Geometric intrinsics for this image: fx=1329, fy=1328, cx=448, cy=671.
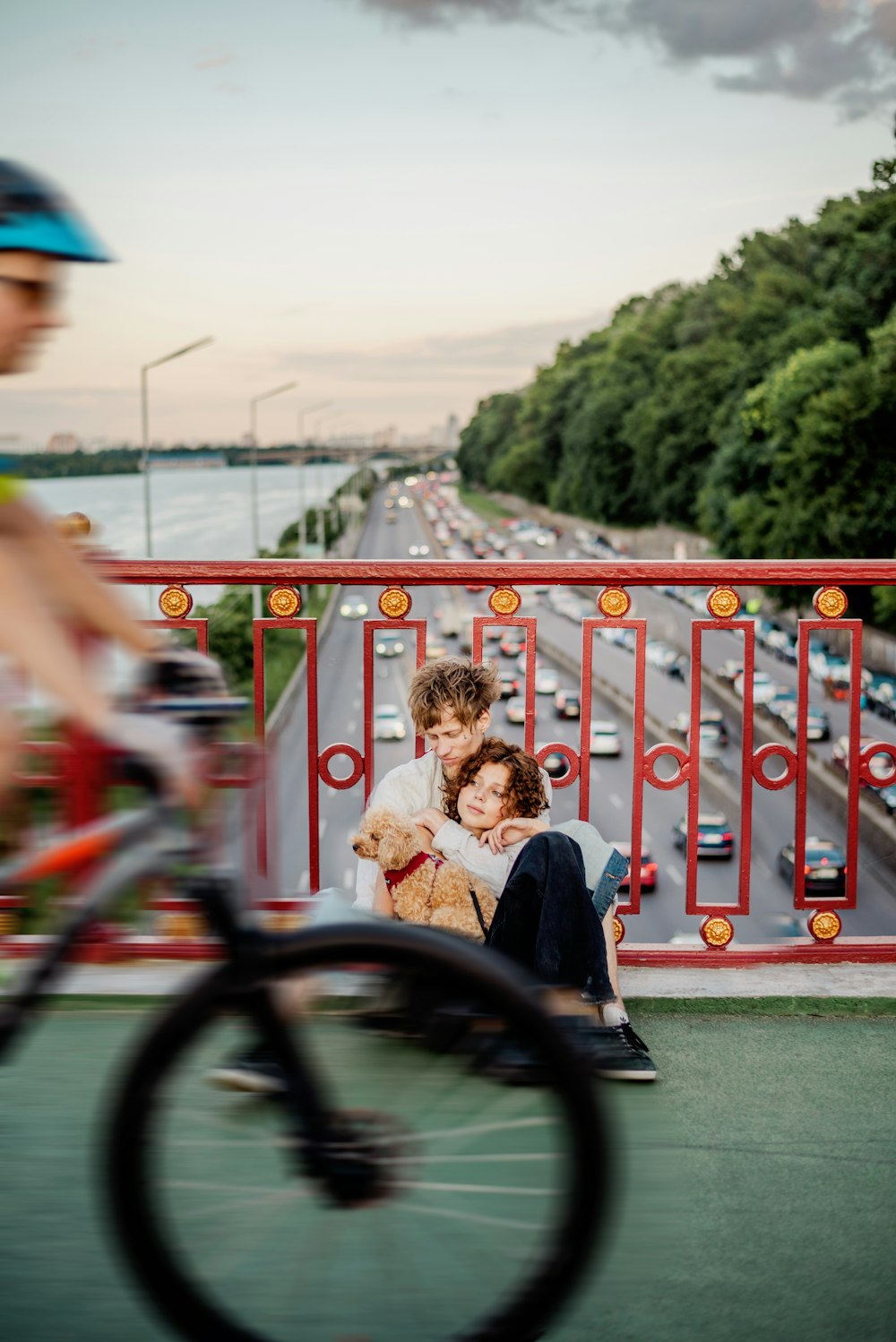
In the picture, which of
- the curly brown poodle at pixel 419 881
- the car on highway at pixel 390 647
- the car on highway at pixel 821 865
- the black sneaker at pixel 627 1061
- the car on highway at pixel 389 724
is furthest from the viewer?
the car on highway at pixel 390 647

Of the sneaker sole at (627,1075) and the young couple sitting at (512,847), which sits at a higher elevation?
the young couple sitting at (512,847)

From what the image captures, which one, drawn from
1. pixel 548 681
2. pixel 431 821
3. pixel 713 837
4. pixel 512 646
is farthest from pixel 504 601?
pixel 512 646

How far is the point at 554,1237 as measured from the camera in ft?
5.59

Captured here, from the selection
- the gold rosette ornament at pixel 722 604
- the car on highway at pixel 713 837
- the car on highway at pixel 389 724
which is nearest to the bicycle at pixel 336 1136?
the gold rosette ornament at pixel 722 604

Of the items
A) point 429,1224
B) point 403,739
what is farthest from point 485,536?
point 429,1224

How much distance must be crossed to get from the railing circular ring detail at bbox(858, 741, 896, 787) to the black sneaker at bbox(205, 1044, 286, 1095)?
2.46m

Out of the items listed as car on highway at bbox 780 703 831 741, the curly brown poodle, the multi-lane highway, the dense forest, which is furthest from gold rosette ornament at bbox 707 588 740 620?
the dense forest

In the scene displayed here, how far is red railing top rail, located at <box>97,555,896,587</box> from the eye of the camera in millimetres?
3793

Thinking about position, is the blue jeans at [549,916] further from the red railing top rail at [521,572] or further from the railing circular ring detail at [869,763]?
the railing circular ring detail at [869,763]

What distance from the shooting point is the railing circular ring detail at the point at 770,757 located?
12.3 feet

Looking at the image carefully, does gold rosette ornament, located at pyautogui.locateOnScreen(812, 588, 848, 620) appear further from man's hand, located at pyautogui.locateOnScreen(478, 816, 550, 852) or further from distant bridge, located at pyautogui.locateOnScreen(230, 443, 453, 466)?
distant bridge, located at pyautogui.locateOnScreen(230, 443, 453, 466)

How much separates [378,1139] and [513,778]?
1846 mm

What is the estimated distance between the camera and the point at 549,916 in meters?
3.13

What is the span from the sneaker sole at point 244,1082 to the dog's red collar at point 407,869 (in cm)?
167
